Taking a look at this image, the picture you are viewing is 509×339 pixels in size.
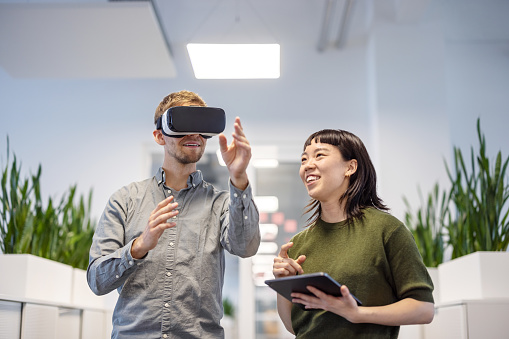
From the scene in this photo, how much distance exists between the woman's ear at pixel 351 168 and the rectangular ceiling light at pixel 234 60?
2.10 metres

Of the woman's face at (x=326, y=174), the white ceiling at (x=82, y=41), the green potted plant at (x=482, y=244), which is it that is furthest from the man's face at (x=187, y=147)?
the white ceiling at (x=82, y=41)

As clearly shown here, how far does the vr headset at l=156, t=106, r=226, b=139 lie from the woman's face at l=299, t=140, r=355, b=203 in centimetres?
28

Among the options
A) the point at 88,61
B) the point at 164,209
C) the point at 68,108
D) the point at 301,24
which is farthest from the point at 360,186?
the point at 68,108

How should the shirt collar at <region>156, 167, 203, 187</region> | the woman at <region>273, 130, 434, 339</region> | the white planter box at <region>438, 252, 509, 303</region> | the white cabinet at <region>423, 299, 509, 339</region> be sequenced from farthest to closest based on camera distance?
the white planter box at <region>438, 252, 509, 303</region>, the white cabinet at <region>423, 299, 509, 339</region>, the shirt collar at <region>156, 167, 203, 187</region>, the woman at <region>273, 130, 434, 339</region>

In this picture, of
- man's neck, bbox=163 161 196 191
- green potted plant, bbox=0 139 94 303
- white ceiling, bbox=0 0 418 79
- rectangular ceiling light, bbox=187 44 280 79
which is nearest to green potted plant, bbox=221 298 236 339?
green potted plant, bbox=0 139 94 303

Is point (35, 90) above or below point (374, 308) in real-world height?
above

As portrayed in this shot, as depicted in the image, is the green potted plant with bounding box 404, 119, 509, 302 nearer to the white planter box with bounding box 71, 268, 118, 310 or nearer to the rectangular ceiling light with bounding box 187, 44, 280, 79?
the rectangular ceiling light with bounding box 187, 44, 280, 79

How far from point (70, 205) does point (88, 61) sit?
130 centimetres

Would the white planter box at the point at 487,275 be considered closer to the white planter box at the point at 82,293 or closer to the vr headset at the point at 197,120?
the vr headset at the point at 197,120

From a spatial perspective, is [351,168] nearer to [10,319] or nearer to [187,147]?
[187,147]

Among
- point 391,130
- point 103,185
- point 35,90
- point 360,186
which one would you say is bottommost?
point 360,186

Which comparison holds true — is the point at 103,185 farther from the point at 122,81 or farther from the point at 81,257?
the point at 81,257

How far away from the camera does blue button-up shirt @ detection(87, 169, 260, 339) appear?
65.0 inches

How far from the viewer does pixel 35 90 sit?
19.2ft
